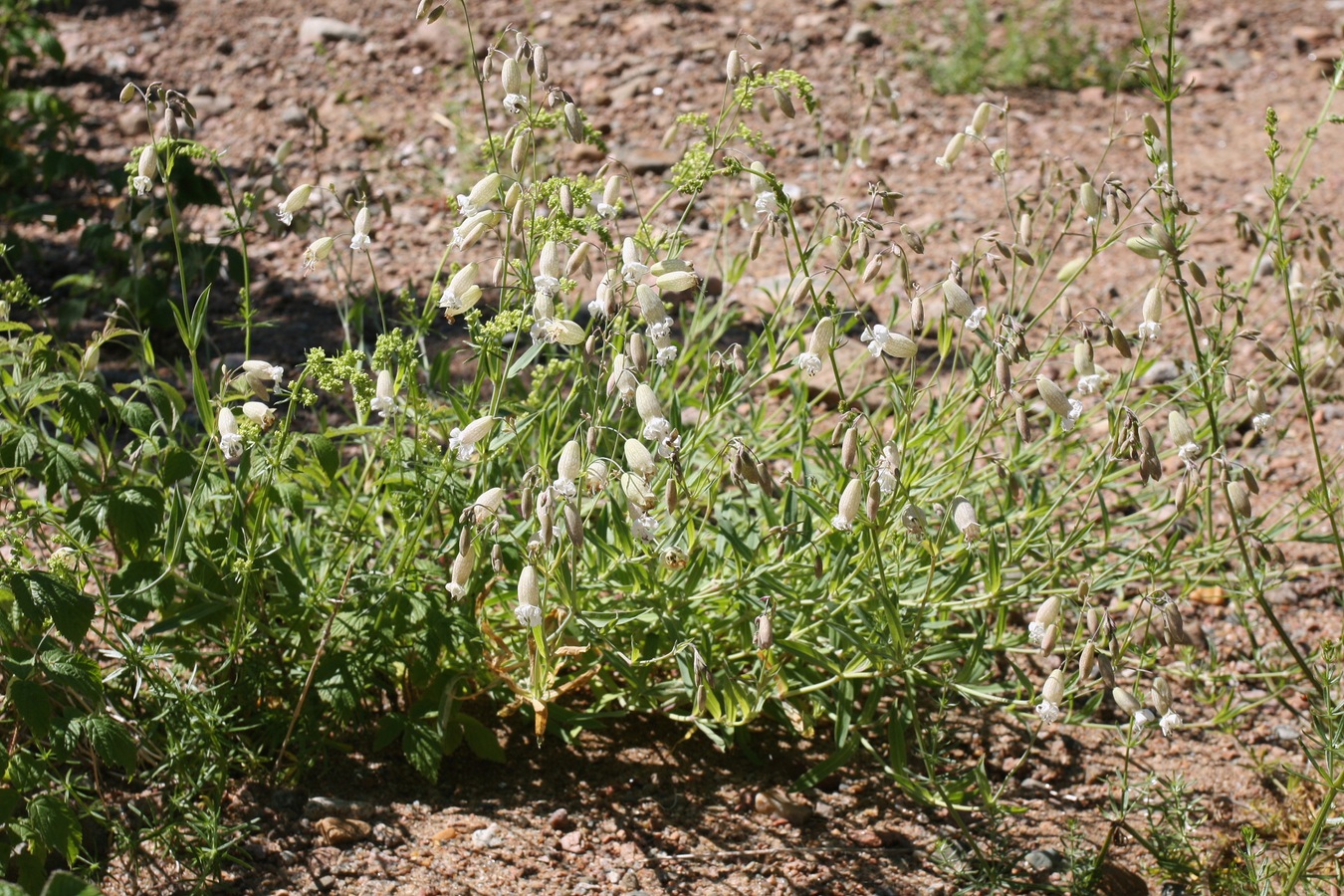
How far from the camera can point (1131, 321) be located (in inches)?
208

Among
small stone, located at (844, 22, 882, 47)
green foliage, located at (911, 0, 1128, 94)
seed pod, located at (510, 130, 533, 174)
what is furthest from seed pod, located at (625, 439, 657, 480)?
small stone, located at (844, 22, 882, 47)

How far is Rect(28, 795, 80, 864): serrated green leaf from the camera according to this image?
2.28 m

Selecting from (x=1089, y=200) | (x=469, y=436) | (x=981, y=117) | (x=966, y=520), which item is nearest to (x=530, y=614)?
(x=469, y=436)

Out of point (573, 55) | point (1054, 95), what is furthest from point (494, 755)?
point (1054, 95)

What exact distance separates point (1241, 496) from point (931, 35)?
19.6ft

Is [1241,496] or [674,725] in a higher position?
[1241,496]

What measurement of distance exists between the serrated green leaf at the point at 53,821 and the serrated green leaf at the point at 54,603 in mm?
288

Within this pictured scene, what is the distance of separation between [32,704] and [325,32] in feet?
20.2

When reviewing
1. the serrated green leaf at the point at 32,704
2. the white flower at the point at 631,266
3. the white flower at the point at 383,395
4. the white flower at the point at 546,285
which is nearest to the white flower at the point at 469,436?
the white flower at the point at 383,395

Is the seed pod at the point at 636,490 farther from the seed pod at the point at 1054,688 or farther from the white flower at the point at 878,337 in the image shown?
the seed pod at the point at 1054,688

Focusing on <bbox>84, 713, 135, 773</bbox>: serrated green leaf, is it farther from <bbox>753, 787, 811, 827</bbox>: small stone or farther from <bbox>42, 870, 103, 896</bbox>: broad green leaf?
<bbox>753, 787, 811, 827</bbox>: small stone

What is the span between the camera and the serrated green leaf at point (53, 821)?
2.28 metres

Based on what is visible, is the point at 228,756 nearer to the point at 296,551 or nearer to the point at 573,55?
the point at 296,551

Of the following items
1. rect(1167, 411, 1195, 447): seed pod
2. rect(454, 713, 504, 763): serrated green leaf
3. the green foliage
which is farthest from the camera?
the green foliage
